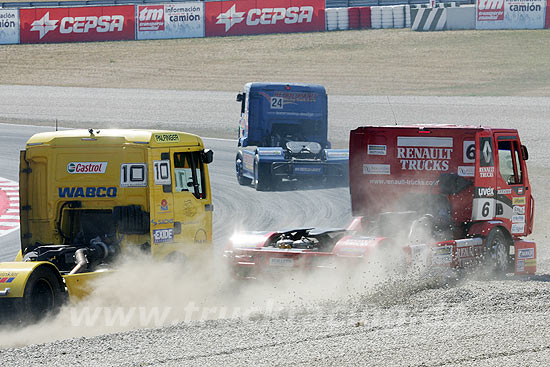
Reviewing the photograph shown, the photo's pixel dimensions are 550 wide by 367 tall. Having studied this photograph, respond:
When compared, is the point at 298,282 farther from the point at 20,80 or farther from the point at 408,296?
the point at 20,80

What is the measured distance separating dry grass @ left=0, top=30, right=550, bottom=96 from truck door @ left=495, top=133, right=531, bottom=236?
80.3 feet

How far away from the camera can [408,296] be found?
10.2 m

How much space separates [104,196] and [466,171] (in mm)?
5004

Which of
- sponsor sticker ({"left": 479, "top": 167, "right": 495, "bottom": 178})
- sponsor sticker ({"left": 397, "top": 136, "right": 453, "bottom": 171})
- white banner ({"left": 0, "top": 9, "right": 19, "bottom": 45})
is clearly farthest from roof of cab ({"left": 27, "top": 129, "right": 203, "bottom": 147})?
white banner ({"left": 0, "top": 9, "right": 19, "bottom": 45})

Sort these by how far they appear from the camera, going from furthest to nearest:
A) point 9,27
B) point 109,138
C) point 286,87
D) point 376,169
→ point 9,27 → point 286,87 → point 376,169 → point 109,138

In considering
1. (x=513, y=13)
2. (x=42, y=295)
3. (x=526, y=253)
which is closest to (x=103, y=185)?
(x=42, y=295)

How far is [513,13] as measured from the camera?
149 feet

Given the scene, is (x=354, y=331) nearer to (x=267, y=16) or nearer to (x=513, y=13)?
(x=513, y=13)

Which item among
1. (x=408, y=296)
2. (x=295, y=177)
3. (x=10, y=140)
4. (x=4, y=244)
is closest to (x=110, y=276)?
(x=408, y=296)

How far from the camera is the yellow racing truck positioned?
11023 millimetres

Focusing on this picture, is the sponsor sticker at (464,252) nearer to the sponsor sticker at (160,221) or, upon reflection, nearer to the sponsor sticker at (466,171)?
the sponsor sticker at (466,171)

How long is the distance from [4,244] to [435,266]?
27.2ft

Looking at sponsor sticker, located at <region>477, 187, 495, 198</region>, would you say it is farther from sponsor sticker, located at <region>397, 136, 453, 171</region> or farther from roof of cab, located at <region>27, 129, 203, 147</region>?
roof of cab, located at <region>27, 129, 203, 147</region>

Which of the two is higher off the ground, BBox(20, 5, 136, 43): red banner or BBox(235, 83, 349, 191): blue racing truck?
BBox(20, 5, 136, 43): red banner
